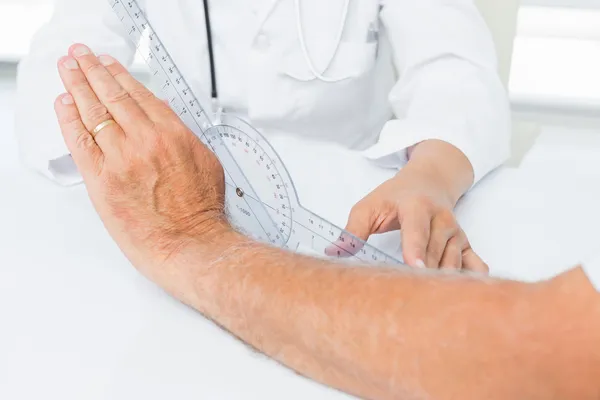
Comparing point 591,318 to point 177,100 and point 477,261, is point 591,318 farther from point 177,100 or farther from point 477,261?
point 177,100

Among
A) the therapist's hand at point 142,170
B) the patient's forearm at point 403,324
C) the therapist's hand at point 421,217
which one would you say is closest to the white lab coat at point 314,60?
the therapist's hand at point 421,217

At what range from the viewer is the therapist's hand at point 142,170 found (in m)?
0.69

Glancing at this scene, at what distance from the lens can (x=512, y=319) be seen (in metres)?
0.46

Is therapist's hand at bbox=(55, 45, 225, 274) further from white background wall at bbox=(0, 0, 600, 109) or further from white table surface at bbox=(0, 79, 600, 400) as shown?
white background wall at bbox=(0, 0, 600, 109)

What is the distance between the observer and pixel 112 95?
727mm

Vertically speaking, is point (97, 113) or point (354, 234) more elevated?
point (97, 113)

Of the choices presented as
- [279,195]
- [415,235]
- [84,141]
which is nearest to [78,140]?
[84,141]

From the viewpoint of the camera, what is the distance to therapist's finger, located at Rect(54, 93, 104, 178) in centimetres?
71

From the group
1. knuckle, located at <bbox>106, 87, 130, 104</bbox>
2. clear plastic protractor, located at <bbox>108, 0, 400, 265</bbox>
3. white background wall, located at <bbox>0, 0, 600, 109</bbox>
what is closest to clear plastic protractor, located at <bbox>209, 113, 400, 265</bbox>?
clear plastic protractor, located at <bbox>108, 0, 400, 265</bbox>

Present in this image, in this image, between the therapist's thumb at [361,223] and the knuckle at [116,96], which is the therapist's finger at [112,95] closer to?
the knuckle at [116,96]

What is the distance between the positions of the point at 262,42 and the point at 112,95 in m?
0.33

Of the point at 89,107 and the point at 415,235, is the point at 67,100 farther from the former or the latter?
the point at 415,235

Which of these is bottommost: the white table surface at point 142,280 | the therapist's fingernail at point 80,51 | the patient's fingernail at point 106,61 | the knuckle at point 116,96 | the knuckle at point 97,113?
the white table surface at point 142,280

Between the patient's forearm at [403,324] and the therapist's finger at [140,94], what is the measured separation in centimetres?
17
